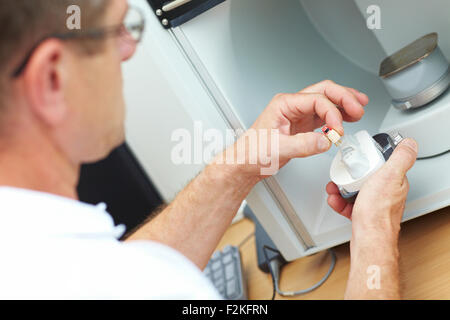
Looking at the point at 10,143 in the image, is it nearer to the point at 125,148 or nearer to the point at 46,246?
the point at 46,246

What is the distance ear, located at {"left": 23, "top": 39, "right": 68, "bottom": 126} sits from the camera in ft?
1.24

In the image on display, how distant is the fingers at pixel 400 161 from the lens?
53 centimetres

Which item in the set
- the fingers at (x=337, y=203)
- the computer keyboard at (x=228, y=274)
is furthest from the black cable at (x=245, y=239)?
the fingers at (x=337, y=203)

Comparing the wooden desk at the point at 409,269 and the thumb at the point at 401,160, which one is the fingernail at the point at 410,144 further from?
the wooden desk at the point at 409,269

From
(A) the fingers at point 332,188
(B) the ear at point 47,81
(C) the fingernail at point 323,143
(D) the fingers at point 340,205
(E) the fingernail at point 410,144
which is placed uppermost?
(B) the ear at point 47,81

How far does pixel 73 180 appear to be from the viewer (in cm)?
47

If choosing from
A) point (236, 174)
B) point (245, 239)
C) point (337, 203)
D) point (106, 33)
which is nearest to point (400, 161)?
point (337, 203)

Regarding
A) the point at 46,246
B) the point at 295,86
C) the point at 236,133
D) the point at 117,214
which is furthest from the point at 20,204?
the point at 117,214

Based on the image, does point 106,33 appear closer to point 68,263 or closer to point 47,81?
point 47,81

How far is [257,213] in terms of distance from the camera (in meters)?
0.69

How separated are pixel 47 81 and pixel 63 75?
2 cm

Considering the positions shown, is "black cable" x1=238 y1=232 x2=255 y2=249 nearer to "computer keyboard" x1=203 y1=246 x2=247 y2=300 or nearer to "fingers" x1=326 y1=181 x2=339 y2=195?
"computer keyboard" x1=203 y1=246 x2=247 y2=300

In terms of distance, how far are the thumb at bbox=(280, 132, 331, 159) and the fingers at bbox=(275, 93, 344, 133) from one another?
2cm

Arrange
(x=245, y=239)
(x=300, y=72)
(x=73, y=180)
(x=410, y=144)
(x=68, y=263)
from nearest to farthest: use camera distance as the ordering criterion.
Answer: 1. (x=68, y=263)
2. (x=73, y=180)
3. (x=410, y=144)
4. (x=300, y=72)
5. (x=245, y=239)
